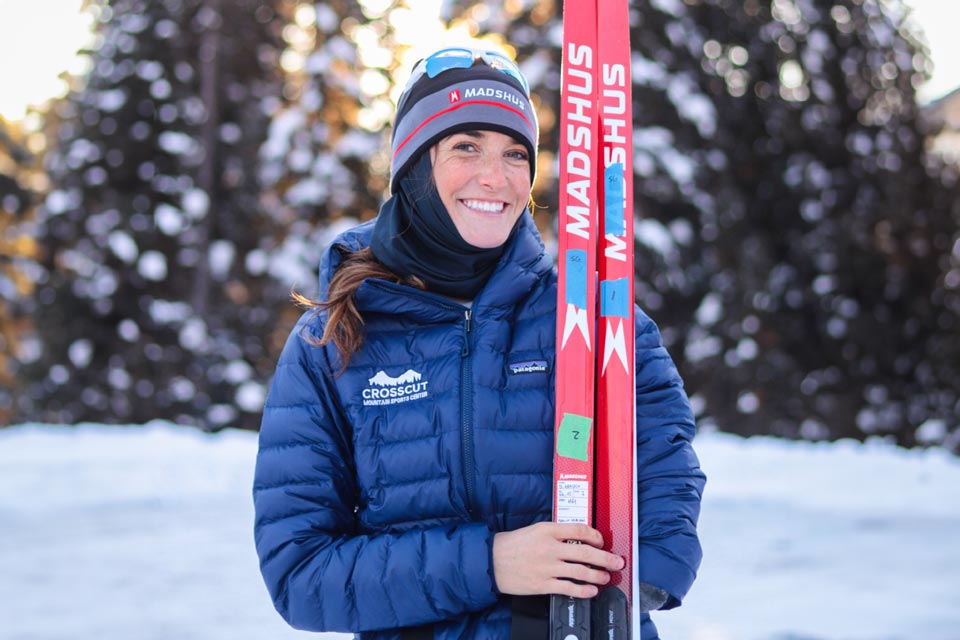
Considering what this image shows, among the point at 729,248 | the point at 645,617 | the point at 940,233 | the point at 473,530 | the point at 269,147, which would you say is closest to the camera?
the point at 473,530

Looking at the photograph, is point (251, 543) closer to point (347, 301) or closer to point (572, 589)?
point (347, 301)

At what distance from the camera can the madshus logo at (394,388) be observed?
1.62m

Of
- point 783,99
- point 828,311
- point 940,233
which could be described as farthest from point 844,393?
point 783,99

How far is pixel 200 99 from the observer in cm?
1224

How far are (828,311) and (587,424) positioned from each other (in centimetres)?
822

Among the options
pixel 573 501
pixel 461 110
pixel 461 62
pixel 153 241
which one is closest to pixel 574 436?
pixel 573 501

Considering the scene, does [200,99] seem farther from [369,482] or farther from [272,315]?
[369,482]

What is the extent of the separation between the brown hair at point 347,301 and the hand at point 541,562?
41 cm

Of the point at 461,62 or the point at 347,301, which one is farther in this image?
the point at 461,62

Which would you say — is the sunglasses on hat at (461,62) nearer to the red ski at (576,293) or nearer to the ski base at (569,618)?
the red ski at (576,293)

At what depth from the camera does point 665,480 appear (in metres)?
1.64

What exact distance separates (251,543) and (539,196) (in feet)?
18.2

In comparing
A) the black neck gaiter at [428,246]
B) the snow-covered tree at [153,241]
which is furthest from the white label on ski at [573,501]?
Answer: the snow-covered tree at [153,241]

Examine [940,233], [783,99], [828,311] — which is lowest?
[828,311]
